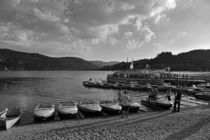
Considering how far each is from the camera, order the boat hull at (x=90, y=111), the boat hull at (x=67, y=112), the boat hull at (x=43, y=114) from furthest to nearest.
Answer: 1. the boat hull at (x=90, y=111)
2. the boat hull at (x=67, y=112)
3. the boat hull at (x=43, y=114)

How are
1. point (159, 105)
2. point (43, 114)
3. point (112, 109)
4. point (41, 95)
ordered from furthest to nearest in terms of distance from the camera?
point (41, 95), point (159, 105), point (112, 109), point (43, 114)

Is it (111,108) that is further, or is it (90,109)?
(111,108)

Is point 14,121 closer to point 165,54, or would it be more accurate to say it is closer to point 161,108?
point 161,108

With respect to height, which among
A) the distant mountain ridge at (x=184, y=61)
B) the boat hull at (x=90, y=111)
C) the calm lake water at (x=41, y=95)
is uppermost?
the distant mountain ridge at (x=184, y=61)

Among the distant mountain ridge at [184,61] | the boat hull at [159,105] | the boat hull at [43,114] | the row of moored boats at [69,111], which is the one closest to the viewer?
the boat hull at [43,114]

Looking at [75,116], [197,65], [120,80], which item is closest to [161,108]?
[75,116]

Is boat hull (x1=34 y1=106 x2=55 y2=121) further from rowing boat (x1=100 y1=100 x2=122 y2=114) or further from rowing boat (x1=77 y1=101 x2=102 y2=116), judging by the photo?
rowing boat (x1=100 y1=100 x2=122 y2=114)

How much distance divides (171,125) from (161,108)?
24.7 feet

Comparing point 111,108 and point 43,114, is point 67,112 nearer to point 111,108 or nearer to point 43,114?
point 43,114

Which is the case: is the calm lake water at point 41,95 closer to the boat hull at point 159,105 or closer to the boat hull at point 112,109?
the boat hull at point 112,109

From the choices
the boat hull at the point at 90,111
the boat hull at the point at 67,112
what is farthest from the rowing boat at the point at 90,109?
the boat hull at the point at 67,112

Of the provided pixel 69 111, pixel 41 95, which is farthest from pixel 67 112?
pixel 41 95

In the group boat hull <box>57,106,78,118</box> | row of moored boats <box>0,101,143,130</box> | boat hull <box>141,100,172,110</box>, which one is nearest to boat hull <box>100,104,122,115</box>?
row of moored boats <box>0,101,143,130</box>

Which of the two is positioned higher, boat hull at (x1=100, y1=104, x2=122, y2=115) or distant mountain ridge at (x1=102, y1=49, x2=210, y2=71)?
distant mountain ridge at (x1=102, y1=49, x2=210, y2=71)
